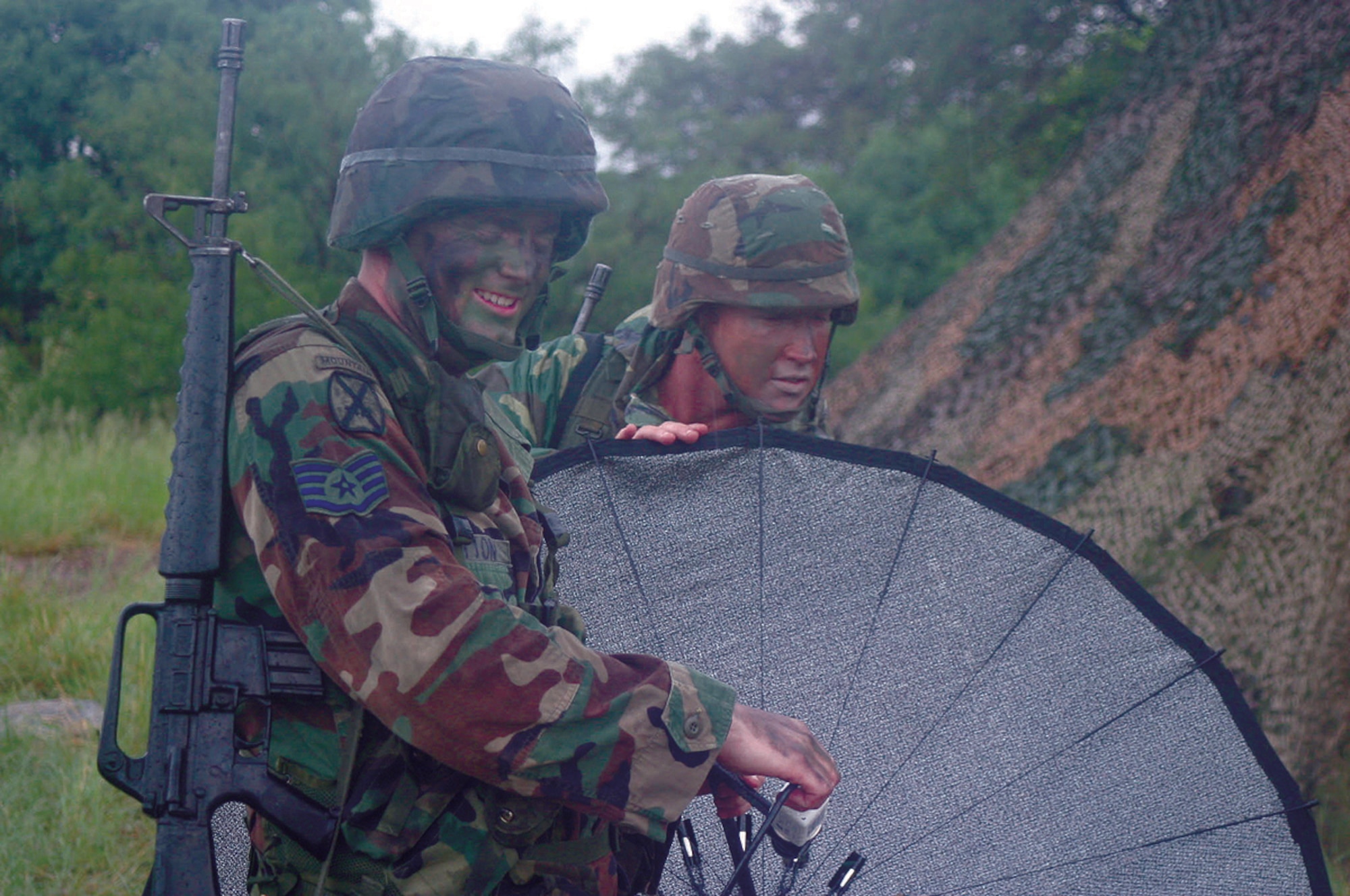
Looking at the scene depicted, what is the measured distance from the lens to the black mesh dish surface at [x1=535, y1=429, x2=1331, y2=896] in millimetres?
2654

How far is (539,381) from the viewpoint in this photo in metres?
4.44

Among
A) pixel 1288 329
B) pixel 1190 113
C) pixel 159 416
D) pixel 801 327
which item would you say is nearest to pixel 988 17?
pixel 159 416

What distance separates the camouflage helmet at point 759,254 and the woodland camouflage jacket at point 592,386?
0.49ft

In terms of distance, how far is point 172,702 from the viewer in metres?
2.03

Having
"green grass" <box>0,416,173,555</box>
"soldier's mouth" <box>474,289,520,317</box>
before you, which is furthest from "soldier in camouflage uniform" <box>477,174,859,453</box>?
"green grass" <box>0,416,173,555</box>

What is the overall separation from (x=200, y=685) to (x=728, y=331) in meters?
2.33

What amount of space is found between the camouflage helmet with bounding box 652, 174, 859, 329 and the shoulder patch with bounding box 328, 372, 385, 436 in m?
2.06

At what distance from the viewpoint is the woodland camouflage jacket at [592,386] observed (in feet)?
13.9

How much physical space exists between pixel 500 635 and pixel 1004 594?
4.10 feet

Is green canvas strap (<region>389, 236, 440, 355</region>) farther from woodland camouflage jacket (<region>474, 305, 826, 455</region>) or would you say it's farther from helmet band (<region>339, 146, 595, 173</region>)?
woodland camouflage jacket (<region>474, 305, 826, 455</region>)

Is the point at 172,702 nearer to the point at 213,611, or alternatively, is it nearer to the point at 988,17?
the point at 213,611

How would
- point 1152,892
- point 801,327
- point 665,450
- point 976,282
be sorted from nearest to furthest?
point 1152,892 < point 665,450 < point 801,327 < point 976,282

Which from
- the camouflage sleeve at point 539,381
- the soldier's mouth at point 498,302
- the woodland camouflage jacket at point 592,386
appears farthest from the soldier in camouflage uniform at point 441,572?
the camouflage sleeve at point 539,381

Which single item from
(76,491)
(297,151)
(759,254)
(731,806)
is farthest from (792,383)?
(297,151)
